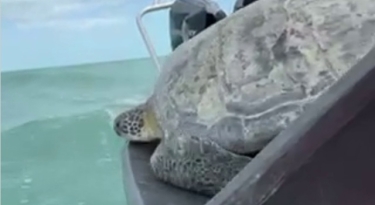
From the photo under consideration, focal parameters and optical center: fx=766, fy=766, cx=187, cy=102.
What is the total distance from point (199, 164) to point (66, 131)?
3.34 meters

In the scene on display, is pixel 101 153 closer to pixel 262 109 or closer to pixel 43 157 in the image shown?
pixel 43 157

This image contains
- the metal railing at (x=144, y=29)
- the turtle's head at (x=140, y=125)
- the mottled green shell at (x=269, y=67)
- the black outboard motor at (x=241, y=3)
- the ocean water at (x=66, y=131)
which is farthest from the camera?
the ocean water at (x=66, y=131)

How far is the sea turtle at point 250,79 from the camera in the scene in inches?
32.5

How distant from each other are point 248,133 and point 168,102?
22cm

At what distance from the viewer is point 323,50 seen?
83 cm

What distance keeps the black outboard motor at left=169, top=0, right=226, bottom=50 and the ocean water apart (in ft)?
1.84

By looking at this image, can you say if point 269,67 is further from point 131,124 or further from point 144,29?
point 144,29

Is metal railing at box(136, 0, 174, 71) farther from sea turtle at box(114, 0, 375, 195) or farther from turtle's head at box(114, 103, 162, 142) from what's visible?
sea turtle at box(114, 0, 375, 195)

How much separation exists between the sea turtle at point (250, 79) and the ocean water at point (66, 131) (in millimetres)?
1351

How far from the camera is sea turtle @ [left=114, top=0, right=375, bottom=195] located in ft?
2.71

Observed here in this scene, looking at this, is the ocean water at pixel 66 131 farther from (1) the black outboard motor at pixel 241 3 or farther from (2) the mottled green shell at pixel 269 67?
(2) the mottled green shell at pixel 269 67

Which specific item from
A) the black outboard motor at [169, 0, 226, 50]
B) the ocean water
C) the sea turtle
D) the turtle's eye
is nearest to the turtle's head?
the turtle's eye

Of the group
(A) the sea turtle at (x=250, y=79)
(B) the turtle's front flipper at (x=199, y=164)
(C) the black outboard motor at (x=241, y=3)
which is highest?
(A) the sea turtle at (x=250, y=79)

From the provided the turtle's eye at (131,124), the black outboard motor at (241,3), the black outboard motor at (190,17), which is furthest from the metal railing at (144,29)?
the turtle's eye at (131,124)
